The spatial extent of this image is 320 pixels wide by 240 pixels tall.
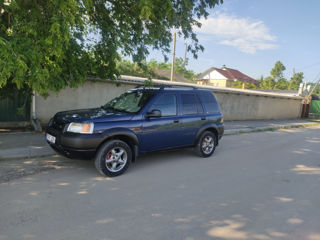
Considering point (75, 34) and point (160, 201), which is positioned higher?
point (75, 34)

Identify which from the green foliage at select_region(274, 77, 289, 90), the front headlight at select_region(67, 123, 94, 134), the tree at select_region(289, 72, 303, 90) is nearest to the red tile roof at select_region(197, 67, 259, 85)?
the green foliage at select_region(274, 77, 289, 90)

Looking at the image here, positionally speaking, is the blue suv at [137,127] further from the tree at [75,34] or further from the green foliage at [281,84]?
the green foliage at [281,84]

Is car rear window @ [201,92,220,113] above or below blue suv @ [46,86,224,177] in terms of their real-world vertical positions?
above

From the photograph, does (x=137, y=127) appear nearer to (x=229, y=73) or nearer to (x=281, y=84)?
(x=229, y=73)

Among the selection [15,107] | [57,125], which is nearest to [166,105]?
[57,125]

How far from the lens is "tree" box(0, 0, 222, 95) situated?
170 inches

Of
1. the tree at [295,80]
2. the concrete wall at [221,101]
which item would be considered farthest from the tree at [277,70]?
the concrete wall at [221,101]

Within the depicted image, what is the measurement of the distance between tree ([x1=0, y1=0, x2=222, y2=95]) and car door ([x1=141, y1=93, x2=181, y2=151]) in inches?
73.0

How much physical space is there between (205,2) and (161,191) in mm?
5642

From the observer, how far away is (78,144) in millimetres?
4504

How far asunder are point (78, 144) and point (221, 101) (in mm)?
12571

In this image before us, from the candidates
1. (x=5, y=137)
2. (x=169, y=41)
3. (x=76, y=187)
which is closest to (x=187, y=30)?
(x=169, y=41)

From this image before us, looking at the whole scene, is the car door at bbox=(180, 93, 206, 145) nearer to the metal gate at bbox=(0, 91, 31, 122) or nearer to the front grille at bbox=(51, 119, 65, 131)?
the front grille at bbox=(51, 119, 65, 131)

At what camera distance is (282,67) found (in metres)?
60.1
